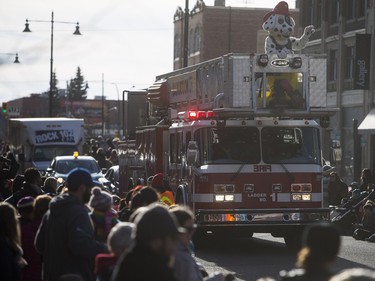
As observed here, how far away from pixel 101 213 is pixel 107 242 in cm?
146

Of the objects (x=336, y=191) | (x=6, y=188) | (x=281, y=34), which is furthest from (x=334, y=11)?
(x=6, y=188)

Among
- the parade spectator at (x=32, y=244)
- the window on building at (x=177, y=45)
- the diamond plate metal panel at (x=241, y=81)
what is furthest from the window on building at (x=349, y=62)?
the parade spectator at (x=32, y=244)

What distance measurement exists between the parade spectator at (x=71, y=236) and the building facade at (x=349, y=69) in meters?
33.5

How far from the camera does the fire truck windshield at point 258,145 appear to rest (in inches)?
831

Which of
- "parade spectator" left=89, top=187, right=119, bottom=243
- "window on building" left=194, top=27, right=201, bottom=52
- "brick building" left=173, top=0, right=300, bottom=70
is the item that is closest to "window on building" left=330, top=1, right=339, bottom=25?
"brick building" left=173, top=0, right=300, bottom=70

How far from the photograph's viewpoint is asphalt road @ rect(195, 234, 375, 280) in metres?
18.6

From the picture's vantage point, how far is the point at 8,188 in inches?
785

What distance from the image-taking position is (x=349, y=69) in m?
48.4

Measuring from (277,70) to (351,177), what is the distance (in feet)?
86.6

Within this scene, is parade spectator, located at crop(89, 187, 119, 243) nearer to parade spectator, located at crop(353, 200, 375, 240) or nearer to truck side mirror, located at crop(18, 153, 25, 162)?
parade spectator, located at crop(353, 200, 375, 240)

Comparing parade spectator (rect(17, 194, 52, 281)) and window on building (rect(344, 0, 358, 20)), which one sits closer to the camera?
parade spectator (rect(17, 194, 52, 281))

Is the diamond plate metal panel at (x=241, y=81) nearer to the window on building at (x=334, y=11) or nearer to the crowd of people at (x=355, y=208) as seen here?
the crowd of people at (x=355, y=208)

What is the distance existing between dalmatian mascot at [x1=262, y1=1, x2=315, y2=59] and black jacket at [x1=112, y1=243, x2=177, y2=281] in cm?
1554

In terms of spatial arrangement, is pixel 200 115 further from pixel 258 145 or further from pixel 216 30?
pixel 216 30
